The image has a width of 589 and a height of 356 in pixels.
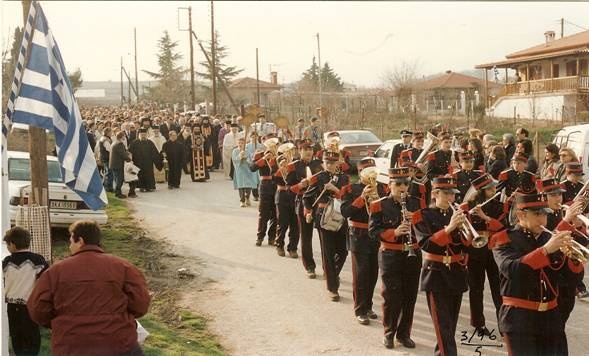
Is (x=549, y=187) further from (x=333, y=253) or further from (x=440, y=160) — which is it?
(x=440, y=160)

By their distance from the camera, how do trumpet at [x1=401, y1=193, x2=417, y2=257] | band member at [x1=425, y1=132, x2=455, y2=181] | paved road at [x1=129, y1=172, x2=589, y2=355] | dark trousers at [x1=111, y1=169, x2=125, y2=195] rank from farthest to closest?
1. dark trousers at [x1=111, y1=169, x2=125, y2=195]
2. band member at [x1=425, y1=132, x2=455, y2=181]
3. paved road at [x1=129, y1=172, x2=589, y2=355]
4. trumpet at [x1=401, y1=193, x2=417, y2=257]

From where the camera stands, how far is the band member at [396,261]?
7309 millimetres

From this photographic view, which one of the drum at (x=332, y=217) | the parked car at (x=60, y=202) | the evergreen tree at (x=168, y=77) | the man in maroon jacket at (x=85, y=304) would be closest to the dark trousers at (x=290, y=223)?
the drum at (x=332, y=217)

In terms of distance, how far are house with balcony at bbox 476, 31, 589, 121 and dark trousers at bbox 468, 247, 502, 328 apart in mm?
25992

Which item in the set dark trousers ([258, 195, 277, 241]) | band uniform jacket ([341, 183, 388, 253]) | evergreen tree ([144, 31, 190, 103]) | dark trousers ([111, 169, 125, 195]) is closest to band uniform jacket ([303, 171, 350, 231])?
band uniform jacket ([341, 183, 388, 253])

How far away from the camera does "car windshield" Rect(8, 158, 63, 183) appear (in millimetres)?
12539

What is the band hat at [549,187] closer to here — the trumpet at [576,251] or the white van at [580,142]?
the trumpet at [576,251]

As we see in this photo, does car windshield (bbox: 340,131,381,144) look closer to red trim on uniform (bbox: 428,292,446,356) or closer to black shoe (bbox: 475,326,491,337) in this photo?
black shoe (bbox: 475,326,491,337)

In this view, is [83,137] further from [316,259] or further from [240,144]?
[240,144]

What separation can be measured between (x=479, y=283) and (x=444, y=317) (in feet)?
5.33

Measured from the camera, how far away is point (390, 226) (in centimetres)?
738

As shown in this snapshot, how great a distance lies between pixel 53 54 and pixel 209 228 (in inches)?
293

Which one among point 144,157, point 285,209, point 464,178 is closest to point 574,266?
point 464,178

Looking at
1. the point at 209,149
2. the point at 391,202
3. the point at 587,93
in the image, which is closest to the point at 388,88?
the point at 587,93
